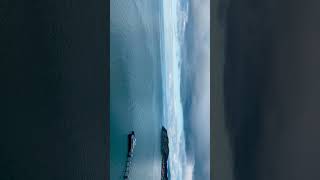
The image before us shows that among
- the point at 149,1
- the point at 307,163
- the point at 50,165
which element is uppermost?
the point at 149,1

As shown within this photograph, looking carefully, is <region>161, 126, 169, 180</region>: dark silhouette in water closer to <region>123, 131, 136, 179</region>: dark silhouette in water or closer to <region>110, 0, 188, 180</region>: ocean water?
<region>110, 0, 188, 180</region>: ocean water

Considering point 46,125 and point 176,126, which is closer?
point 46,125

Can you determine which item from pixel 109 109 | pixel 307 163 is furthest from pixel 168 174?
pixel 307 163

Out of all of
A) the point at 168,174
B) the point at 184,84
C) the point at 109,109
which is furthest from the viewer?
the point at 168,174

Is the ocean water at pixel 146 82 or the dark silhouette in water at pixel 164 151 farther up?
the ocean water at pixel 146 82

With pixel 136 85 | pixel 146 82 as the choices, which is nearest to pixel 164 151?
pixel 146 82

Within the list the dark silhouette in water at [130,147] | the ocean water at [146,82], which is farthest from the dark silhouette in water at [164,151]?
the dark silhouette in water at [130,147]

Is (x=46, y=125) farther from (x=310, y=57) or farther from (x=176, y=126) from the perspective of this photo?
(x=176, y=126)

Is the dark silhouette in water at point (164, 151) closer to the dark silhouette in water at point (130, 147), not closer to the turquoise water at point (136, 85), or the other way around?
the turquoise water at point (136, 85)
